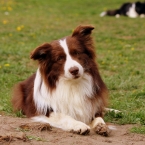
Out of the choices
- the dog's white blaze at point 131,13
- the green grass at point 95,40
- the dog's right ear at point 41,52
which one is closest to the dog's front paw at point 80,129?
the green grass at point 95,40

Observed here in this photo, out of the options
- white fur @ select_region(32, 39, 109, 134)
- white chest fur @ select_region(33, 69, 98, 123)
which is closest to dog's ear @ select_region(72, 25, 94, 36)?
white fur @ select_region(32, 39, 109, 134)

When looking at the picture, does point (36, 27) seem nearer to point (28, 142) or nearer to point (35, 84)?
point (35, 84)

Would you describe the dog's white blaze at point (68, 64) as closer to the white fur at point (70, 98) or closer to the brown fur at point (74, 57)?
the brown fur at point (74, 57)

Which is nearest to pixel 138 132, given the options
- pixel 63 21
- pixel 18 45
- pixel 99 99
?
pixel 99 99

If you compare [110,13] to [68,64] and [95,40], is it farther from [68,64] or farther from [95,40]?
[68,64]

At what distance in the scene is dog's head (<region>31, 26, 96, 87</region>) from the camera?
5889mm

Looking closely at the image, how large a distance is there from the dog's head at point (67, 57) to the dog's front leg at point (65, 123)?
1.46 feet

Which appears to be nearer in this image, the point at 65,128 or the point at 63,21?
the point at 65,128

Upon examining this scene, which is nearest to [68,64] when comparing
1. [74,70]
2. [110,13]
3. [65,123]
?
[74,70]

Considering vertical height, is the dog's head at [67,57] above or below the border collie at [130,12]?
A: above

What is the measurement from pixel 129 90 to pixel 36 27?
29.5 ft

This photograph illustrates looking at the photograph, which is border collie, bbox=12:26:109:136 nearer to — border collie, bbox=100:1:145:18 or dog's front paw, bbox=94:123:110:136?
dog's front paw, bbox=94:123:110:136

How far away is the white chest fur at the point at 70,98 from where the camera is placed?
244 inches

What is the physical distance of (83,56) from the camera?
240 inches
